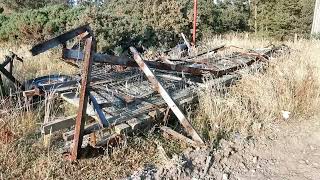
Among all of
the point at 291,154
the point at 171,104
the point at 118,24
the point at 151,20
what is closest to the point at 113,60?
the point at 171,104

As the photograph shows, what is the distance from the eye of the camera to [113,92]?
4.24 m

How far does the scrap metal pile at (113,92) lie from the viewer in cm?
305

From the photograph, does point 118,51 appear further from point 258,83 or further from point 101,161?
point 101,161

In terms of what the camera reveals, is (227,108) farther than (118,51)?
No

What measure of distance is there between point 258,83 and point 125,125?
8.09 feet

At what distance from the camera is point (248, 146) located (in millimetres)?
3848

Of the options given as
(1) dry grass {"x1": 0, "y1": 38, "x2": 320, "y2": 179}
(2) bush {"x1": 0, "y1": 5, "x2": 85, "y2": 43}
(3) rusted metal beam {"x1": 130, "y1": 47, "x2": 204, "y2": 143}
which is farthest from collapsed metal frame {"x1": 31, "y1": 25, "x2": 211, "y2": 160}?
(2) bush {"x1": 0, "y1": 5, "x2": 85, "y2": 43}

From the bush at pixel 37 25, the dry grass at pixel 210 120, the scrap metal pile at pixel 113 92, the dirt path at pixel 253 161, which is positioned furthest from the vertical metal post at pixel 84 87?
the bush at pixel 37 25

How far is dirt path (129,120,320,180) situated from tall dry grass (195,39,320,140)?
25 centimetres

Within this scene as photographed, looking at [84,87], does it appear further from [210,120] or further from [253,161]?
[253,161]

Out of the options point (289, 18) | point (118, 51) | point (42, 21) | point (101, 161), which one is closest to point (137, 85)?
point (101, 161)

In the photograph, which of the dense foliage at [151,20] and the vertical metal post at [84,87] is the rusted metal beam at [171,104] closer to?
the vertical metal post at [84,87]

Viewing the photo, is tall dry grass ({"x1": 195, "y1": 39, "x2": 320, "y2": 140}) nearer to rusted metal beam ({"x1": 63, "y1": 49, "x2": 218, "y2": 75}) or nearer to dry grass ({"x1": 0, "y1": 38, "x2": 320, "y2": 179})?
dry grass ({"x1": 0, "y1": 38, "x2": 320, "y2": 179})

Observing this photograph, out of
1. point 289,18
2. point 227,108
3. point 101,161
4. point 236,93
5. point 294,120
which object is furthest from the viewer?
point 289,18
